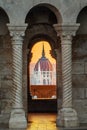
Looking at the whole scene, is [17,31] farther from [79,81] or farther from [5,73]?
[79,81]

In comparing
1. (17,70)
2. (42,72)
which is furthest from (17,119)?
(42,72)

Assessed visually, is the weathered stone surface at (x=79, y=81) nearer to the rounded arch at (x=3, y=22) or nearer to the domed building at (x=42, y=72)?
the rounded arch at (x=3, y=22)

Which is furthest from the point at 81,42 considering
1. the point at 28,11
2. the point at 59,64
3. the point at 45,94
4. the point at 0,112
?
the point at 45,94

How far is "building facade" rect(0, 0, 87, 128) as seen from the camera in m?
16.7

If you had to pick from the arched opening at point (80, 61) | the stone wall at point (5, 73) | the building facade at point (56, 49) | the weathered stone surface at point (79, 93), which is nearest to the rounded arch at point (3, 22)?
the building facade at point (56, 49)

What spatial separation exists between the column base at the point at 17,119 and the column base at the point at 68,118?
1.14 metres

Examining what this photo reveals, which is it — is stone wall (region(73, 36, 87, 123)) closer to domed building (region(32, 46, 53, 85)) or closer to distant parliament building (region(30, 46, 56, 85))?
distant parliament building (region(30, 46, 56, 85))

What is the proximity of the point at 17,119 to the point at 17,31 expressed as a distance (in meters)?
2.65

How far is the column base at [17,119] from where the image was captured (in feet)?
54.0

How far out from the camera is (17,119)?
54.2ft

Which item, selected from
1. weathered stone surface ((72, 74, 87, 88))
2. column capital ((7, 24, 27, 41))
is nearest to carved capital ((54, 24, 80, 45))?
column capital ((7, 24, 27, 41))

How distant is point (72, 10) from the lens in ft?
55.1

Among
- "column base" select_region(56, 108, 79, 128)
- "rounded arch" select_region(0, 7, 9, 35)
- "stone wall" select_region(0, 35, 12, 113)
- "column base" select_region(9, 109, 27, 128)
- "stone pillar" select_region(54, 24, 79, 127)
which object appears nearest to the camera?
"column base" select_region(9, 109, 27, 128)

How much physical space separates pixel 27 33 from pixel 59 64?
1501 mm
